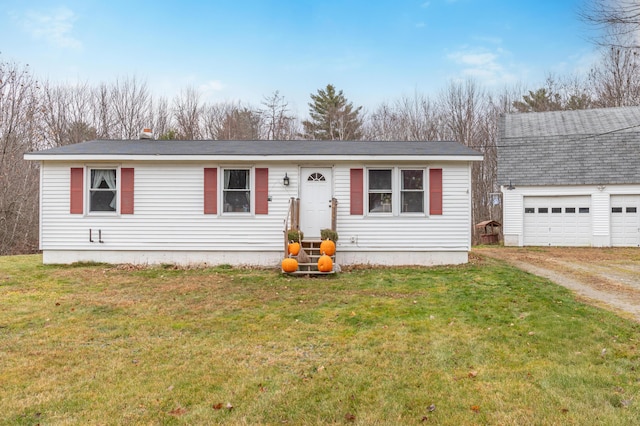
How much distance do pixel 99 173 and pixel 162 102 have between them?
17004 millimetres

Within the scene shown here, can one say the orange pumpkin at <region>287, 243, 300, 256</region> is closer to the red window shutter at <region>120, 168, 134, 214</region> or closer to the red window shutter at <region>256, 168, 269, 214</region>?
the red window shutter at <region>256, 168, 269, 214</region>

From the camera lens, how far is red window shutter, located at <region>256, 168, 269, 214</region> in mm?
9766

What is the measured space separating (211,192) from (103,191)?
283 centimetres

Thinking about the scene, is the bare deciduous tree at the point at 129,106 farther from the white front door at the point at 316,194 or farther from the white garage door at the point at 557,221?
the white garage door at the point at 557,221

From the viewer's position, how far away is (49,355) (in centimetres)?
390

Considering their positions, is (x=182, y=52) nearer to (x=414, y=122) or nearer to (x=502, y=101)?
(x=414, y=122)

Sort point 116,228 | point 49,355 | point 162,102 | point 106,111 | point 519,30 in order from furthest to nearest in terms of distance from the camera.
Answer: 1. point 162,102
2. point 106,111
3. point 519,30
4. point 116,228
5. point 49,355

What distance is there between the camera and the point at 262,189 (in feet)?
32.1

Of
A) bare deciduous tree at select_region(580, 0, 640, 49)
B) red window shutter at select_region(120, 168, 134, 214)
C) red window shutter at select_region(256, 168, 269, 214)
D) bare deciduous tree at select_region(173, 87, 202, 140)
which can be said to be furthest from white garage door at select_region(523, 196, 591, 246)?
bare deciduous tree at select_region(173, 87, 202, 140)

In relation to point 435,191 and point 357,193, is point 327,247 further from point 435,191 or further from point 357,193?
point 435,191

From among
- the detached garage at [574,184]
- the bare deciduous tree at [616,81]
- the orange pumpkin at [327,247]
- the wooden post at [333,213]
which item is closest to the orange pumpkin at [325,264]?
the orange pumpkin at [327,247]

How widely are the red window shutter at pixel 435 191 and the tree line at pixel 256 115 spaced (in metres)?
12.5

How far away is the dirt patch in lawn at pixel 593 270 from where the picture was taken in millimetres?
6402

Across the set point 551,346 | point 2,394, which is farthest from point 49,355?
point 551,346
